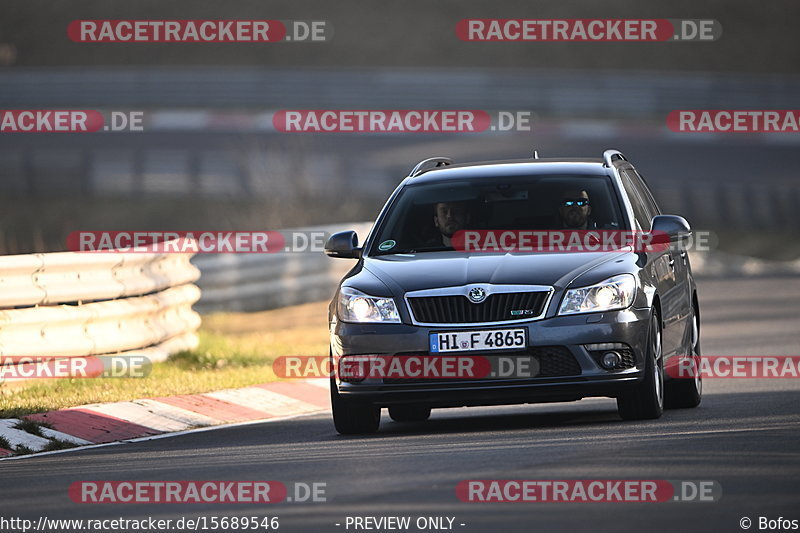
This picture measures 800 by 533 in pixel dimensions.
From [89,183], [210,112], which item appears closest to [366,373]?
[89,183]

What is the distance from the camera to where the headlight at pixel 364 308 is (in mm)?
10086

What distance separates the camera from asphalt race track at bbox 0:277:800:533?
692cm

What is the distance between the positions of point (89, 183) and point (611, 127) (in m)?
14.3

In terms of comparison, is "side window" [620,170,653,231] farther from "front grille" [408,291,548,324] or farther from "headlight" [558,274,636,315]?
"front grille" [408,291,548,324]

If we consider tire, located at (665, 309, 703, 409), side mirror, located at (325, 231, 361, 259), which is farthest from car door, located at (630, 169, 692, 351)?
side mirror, located at (325, 231, 361, 259)

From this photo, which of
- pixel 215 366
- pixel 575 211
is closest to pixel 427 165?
pixel 575 211

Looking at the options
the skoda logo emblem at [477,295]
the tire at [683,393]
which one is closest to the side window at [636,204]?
the tire at [683,393]

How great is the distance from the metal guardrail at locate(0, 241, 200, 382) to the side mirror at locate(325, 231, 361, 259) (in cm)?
255

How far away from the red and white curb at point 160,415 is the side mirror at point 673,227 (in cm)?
339

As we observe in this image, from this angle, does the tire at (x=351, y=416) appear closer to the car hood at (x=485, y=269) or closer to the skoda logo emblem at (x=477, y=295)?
the car hood at (x=485, y=269)

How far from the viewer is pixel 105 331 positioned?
13.4 meters

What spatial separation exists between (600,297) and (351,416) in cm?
176

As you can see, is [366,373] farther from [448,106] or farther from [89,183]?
[448,106]

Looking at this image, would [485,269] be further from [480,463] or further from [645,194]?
[645,194]
